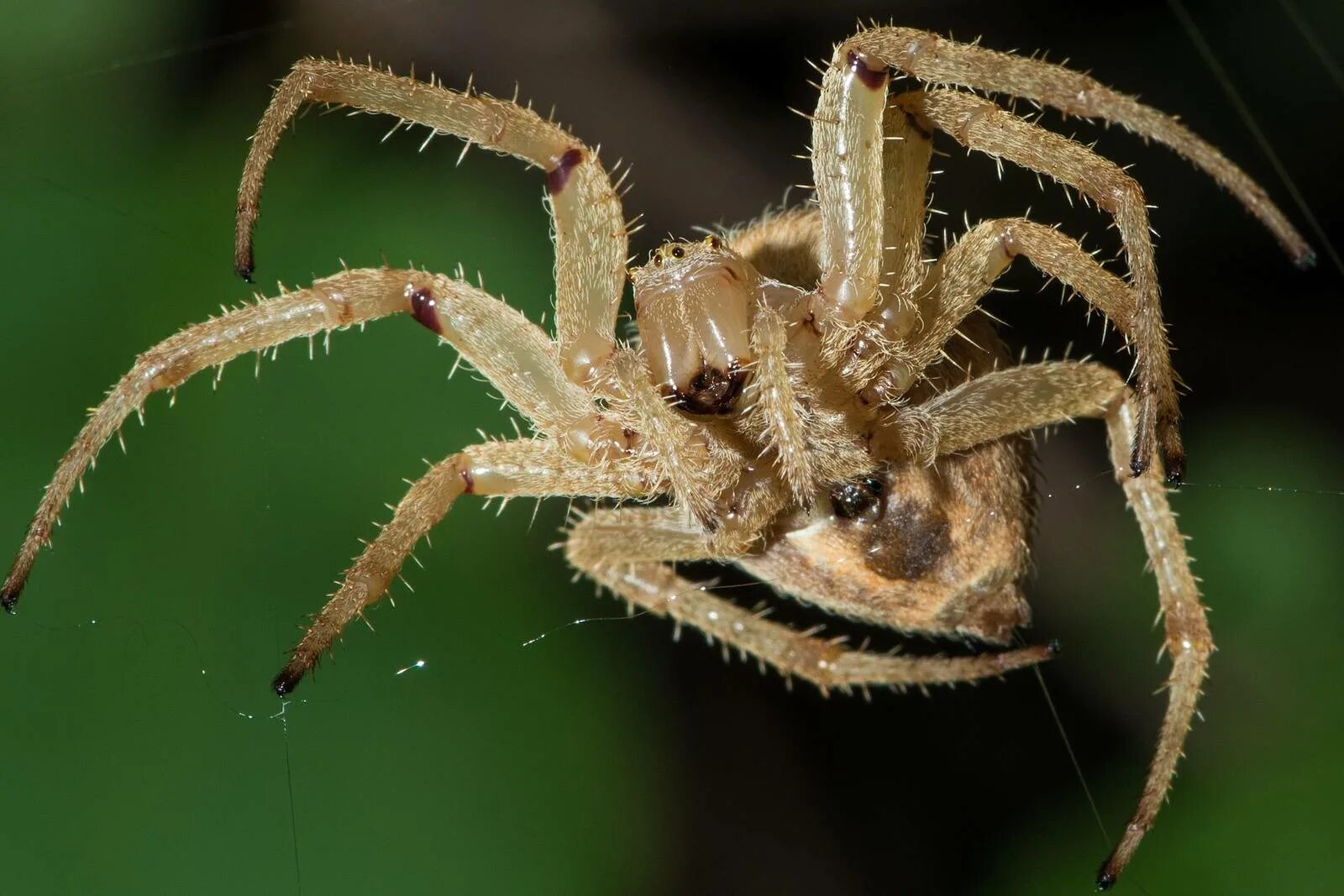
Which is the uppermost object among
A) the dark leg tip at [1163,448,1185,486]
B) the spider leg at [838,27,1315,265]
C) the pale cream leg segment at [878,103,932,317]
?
the spider leg at [838,27,1315,265]

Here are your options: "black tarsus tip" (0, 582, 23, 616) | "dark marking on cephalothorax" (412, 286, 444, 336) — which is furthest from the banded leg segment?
"black tarsus tip" (0, 582, 23, 616)

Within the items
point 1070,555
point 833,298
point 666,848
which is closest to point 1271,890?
point 1070,555

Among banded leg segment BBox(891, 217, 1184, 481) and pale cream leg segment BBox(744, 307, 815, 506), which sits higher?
banded leg segment BBox(891, 217, 1184, 481)

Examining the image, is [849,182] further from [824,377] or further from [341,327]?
[341,327]

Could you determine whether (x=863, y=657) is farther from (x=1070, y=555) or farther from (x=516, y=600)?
(x=1070, y=555)

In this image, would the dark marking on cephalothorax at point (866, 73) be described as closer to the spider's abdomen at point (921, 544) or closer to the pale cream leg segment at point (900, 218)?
the pale cream leg segment at point (900, 218)

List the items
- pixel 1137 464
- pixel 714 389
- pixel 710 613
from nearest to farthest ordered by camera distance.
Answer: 1. pixel 1137 464
2. pixel 714 389
3. pixel 710 613

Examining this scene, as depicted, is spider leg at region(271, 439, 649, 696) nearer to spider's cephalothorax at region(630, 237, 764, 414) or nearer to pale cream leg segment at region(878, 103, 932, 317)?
spider's cephalothorax at region(630, 237, 764, 414)

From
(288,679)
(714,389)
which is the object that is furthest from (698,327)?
(288,679)

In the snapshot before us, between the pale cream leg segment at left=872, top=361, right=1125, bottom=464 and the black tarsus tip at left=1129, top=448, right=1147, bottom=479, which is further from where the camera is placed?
the pale cream leg segment at left=872, top=361, right=1125, bottom=464
